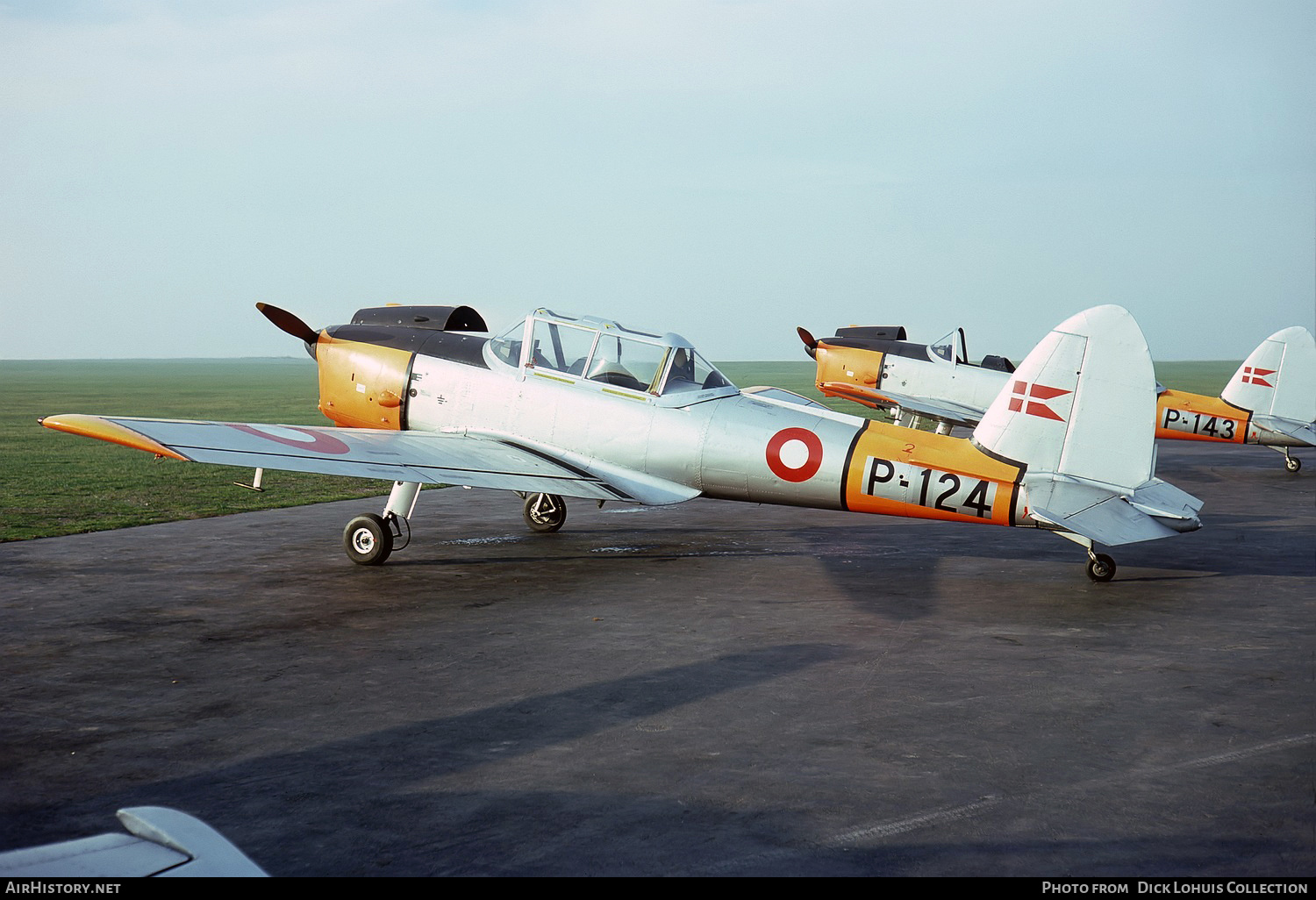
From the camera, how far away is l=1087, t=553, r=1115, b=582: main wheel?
9.67m

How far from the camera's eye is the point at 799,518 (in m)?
14.1

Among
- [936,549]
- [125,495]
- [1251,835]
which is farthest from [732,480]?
[125,495]

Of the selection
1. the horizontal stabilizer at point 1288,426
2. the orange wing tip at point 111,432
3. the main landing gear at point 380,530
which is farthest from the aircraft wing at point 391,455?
the horizontal stabilizer at point 1288,426

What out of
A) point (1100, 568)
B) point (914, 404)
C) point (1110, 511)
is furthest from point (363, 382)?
point (914, 404)

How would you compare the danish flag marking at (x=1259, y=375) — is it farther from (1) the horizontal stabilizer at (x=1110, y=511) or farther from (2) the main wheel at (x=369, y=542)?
(2) the main wheel at (x=369, y=542)

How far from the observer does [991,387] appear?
22875mm

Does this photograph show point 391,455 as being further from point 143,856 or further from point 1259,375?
point 1259,375

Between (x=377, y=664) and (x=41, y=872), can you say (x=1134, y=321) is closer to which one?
(x=377, y=664)

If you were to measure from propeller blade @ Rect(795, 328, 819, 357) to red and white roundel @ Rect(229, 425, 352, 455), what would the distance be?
682 inches

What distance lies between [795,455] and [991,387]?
14549mm

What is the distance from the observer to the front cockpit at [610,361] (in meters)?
10.4

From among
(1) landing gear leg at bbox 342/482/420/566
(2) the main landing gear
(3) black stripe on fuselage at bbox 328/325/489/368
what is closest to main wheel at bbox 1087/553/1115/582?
(2) the main landing gear

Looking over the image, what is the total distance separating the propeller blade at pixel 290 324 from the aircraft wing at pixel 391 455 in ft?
5.87

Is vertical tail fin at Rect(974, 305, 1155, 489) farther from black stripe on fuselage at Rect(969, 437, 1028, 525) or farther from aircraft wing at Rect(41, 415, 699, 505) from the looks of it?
aircraft wing at Rect(41, 415, 699, 505)
